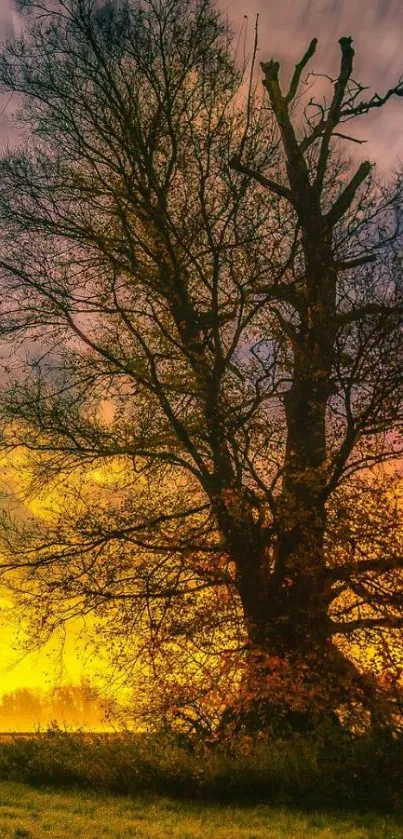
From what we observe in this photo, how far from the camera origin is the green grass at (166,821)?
34.7ft

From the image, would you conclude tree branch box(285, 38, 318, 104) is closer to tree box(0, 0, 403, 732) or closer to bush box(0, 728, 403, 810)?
tree box(0, 0, 403, 732)

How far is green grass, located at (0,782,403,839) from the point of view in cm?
1057

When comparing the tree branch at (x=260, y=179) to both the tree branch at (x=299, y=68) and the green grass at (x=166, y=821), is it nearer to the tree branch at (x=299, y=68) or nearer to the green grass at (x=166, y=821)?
the tree branch at (x=299, y=68)

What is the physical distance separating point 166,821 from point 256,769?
195 centimetres

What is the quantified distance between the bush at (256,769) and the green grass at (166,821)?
1.67 ft

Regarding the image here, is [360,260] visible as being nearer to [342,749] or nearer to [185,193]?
[185,193]

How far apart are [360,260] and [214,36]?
5.18m

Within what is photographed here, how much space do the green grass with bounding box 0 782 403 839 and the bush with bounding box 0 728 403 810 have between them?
510mm

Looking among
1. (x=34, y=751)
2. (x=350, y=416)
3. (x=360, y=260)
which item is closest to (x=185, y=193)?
(x=360, y=260)

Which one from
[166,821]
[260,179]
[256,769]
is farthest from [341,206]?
[166,821]

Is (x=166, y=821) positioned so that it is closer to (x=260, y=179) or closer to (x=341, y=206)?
(x=260, y=179)

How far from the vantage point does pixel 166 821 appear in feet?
37.6

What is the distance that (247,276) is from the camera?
15.0m

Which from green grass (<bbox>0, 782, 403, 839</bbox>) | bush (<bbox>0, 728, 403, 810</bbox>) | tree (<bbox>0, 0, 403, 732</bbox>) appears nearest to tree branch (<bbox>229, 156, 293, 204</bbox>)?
tree (<bbox>0, 0, 403, 732</bbox>)
